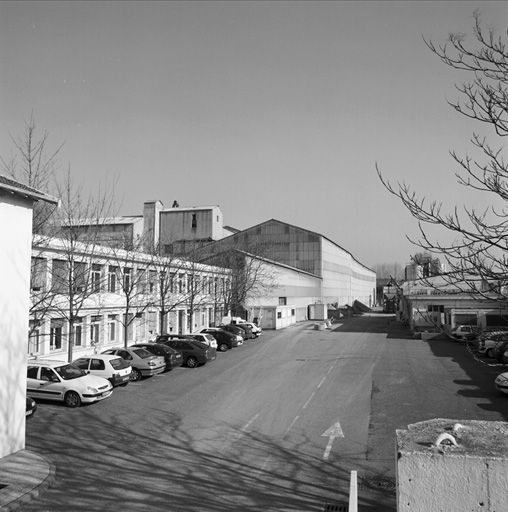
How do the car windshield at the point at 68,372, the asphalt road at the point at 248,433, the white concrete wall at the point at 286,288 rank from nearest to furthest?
1. the asphalt road at the point at 248,433
2. the car windshield at the point at 68,372
3. the white concrete wall at the point at 286,288

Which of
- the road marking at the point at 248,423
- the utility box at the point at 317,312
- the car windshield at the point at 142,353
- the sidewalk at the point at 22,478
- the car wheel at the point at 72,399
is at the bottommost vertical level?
the road marking at the point at 248,423

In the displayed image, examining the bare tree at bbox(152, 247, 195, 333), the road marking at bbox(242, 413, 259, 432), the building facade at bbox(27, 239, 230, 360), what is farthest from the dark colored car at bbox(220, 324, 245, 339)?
the road marking at bbox(242, 413, 259, 432)

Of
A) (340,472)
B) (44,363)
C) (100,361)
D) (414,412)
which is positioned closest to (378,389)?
(414,412)

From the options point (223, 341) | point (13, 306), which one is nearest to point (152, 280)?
point (223, 341)

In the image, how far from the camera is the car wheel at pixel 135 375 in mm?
19831

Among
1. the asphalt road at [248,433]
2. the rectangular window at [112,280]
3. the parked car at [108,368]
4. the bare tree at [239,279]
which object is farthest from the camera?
the bare tree at [239,279]

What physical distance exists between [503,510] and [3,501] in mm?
8131

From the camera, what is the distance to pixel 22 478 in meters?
9.40

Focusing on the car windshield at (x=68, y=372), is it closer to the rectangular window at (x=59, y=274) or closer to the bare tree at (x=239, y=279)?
the rectangular window at (x=59, y=274)

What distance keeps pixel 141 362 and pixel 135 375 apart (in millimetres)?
576

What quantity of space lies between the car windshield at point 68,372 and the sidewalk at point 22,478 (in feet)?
15.7

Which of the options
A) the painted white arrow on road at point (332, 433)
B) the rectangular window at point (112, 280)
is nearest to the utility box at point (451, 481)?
the painted white arrow on road at point (332, 433)

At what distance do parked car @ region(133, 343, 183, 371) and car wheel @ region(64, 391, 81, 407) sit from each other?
6.66 metres

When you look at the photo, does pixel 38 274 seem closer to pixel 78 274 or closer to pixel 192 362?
pixel 78 274
